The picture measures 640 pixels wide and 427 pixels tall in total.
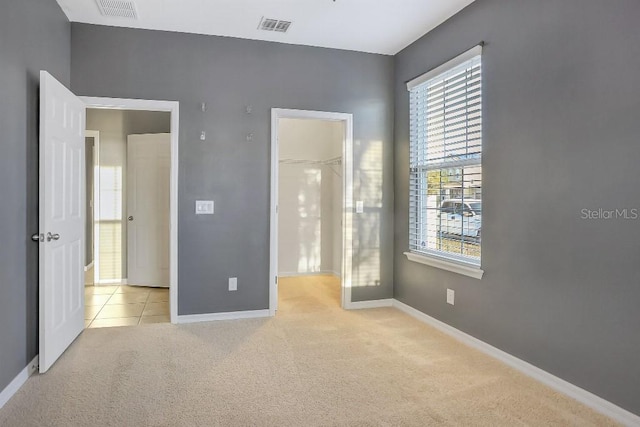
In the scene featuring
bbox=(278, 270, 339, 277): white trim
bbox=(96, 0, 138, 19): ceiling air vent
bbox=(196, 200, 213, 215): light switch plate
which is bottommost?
bbox=(278, 270, 339, 277): white trim

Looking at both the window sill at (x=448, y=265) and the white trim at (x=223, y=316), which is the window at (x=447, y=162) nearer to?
the window sill at (x=448, y=265)

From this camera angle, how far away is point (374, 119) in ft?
14.4

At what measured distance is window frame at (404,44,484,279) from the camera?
323 centimetres

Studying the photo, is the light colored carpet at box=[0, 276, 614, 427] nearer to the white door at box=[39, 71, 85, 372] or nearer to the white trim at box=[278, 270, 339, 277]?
the white door at box=[39, 71, 85, 372]

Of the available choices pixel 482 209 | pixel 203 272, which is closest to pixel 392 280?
pixel 482 209

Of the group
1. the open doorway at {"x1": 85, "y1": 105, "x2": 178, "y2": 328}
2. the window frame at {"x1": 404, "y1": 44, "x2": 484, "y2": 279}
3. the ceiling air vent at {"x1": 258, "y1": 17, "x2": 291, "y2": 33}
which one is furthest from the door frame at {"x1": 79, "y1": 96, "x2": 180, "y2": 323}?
the window frame at {"x1": 404, "y1": 44, "x2": 484, "y2": 279}

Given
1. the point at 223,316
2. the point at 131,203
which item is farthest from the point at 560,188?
the point at 131,203

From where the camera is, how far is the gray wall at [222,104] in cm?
371

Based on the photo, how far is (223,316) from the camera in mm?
3961

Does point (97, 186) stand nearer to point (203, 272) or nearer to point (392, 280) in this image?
point (203, 272)

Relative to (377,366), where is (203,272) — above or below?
above

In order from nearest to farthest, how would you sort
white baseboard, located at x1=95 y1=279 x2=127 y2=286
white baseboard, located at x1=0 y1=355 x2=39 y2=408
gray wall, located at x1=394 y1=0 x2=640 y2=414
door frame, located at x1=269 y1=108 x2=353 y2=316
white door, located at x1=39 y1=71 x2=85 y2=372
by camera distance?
1. gray wall, located at x1=394 y1=0 x2=640 y2=414
2. white baseboard, located at x1=0 y1=355 x2=39 y2=408
3. white door, located at x1=39 y1=71 x2=85 y2=372
4. door frame, located at x1=269 y1=108 x2=353 y2=316
5. white baseboard, located at x1=95 y1=279 x2=127 y2=286

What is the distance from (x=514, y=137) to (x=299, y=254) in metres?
3.69

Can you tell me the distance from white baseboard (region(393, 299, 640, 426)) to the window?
611 millimetres
